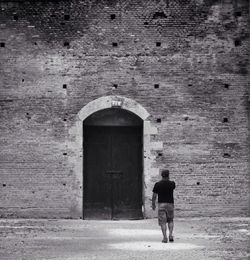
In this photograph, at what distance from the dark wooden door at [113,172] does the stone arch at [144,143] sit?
469 mm

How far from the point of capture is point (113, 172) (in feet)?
54.5

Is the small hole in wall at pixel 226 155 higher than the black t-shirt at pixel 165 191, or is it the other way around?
the small hole in wall at pixel 226 155

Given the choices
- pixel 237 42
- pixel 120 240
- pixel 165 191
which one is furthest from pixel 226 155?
pixel 120 240

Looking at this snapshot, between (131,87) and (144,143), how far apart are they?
1.48 m

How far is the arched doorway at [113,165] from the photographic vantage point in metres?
16.6

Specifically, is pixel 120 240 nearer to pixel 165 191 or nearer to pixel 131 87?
pixel 165 191

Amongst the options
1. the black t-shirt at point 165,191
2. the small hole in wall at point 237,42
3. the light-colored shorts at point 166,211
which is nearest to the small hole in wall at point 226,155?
the small hole in wall at point 237,42

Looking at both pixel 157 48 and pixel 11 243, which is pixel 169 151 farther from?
pixel 11 243

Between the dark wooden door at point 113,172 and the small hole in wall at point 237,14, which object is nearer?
the small hole in wall at point 237,14

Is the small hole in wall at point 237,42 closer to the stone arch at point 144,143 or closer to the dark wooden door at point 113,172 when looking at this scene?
the stone arch at point 144,143

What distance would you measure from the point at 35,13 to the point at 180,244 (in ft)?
26.0

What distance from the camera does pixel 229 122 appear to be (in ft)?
53.3

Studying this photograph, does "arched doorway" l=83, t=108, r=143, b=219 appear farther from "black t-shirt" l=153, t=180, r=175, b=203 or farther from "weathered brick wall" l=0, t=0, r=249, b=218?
"black t-shirt" l=153, t=180, r=175, b=203

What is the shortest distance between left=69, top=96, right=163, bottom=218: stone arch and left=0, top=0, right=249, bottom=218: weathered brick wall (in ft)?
0.38
